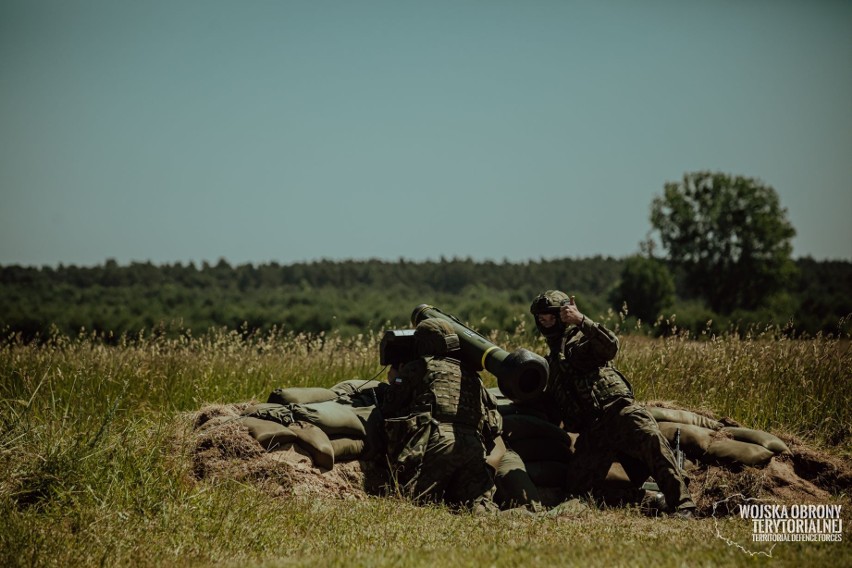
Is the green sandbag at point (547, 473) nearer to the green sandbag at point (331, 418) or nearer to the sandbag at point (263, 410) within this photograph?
the green sandbag at point (331, 418)

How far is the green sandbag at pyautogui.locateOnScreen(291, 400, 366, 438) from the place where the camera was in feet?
24.9

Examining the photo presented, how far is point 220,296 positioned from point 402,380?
2053 inches

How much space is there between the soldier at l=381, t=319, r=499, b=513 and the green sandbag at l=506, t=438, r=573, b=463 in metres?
0.51

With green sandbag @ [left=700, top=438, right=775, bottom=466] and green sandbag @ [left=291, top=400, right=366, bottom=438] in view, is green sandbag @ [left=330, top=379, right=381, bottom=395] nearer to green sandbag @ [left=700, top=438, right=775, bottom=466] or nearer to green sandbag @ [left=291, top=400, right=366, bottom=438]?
green sandbag @ [left=291, top=400, right=366, bottom=438]

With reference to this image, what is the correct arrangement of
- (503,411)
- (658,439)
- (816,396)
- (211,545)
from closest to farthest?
(211,545) → (658,439) → (503,411) → (816,396)

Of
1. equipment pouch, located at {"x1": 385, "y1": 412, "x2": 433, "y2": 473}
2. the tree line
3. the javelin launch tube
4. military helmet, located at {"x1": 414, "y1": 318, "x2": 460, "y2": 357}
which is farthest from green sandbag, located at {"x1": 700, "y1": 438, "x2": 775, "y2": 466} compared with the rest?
the tree line

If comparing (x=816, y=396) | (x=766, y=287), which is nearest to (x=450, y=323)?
(x=816, y=396)

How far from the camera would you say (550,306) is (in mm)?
7961

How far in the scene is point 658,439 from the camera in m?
7.34

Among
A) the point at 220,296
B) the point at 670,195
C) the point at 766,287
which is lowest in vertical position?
the point at 220,296

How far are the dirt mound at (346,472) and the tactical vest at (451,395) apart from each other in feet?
3.00

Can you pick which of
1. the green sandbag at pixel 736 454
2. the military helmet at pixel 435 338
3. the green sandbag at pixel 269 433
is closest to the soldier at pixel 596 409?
the green sandbag at pixel 736 454

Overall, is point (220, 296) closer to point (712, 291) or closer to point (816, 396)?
point (712, 291)

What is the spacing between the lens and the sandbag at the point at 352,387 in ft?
27.7
